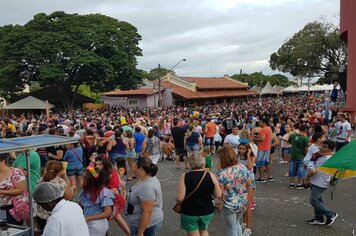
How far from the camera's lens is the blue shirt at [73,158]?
7684 mm

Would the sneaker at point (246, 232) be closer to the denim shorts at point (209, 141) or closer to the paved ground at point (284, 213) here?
the paved ground at point (284, 213)

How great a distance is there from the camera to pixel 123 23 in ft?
128

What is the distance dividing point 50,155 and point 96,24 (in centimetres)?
3114

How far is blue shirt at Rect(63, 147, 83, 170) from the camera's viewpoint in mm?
7684

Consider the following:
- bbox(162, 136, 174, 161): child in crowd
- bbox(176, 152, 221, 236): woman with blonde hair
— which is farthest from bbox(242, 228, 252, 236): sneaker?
bbox(162, 136, 174, 161): child in crowd

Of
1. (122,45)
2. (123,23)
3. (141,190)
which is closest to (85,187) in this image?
(141,190)

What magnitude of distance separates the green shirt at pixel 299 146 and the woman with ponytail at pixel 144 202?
5005 mm

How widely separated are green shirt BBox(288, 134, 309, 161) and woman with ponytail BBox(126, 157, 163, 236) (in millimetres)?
5005

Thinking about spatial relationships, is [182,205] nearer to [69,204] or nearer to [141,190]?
[141,190]

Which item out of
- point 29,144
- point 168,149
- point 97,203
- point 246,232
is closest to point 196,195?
point 97,203

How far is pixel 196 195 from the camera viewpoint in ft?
14.0

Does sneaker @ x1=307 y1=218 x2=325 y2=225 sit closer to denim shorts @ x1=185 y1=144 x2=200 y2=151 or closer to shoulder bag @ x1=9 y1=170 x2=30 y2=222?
shoulder bag @ x1=9 y1=170 x2=30 y2=222

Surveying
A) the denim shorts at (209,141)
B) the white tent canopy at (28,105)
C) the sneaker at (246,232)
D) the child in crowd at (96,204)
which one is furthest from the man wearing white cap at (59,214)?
the white tent canopy at (28,105)

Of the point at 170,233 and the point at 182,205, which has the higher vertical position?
the point at 182,205
